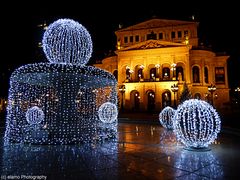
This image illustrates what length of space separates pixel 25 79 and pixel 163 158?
5.51 metres

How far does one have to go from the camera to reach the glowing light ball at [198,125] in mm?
6895

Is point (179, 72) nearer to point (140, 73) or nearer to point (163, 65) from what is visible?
Result: point (163, 65)

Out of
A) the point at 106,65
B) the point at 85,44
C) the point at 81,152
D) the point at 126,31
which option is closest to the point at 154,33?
the point at 126,31

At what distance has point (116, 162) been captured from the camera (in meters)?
5.52

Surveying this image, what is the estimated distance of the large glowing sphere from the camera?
818 cm

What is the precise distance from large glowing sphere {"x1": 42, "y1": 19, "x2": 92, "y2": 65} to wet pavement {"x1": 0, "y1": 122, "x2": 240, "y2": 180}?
3164 mm

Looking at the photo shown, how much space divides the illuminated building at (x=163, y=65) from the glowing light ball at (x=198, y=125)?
26.4m

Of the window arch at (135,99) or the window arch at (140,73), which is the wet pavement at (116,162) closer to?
the window arch at (135,99)

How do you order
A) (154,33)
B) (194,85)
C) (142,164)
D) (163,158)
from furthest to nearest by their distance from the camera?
1. (154,33)
2. (194,85)
3. (163,158)
4. (142,164)

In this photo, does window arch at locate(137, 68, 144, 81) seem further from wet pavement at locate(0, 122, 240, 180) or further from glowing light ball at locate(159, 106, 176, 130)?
wet pavement at locate(0, 122, 240, 180)

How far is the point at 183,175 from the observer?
4562 mm

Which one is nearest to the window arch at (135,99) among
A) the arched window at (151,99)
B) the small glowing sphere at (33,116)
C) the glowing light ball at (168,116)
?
the arched window at (151,99)

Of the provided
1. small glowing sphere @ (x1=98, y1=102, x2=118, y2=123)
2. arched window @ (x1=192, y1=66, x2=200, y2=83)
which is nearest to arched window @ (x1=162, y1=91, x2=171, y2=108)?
arched window @ (x1=192, y1=66, x2=200, y2=83)

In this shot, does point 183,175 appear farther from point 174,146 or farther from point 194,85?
point 194,85
